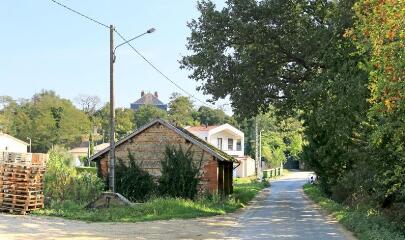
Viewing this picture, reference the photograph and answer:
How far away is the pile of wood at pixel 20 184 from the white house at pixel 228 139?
5415 cm

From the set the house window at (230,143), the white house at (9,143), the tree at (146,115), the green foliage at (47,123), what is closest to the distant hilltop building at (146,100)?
the tree at (146,115)

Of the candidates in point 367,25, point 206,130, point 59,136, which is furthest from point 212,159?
point 59,136

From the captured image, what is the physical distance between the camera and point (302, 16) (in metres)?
Answer: 25.4

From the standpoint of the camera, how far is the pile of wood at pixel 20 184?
933 inches

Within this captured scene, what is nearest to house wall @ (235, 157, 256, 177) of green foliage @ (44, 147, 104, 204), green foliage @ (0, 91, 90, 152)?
green foliage @ (0, 91, 90, 152)

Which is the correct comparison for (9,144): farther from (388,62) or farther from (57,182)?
(388,62)

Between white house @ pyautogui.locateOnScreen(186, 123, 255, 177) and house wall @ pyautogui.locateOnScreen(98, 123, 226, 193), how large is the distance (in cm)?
4728

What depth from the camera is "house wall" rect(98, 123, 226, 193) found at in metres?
29.9

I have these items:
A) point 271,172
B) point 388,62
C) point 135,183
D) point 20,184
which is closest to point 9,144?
point 271,172

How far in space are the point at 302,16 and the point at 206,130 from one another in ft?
179

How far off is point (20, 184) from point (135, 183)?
7.72 metres

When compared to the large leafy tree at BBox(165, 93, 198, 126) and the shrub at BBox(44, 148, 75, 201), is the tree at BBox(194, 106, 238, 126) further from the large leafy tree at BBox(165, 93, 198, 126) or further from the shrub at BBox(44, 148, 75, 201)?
the shrub at BBox(44, 148, 75, 201)

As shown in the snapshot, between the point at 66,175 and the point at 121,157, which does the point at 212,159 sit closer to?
the point at 121,157

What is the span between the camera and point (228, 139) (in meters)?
84.4
